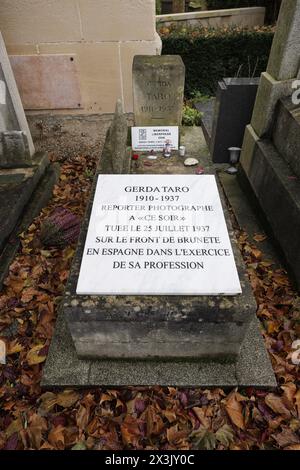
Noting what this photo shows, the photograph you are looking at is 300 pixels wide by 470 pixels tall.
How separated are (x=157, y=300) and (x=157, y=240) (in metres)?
0.47

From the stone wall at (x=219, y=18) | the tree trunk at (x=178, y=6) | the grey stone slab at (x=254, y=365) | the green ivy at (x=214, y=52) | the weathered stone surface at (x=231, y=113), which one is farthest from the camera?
the tree trunk at (x=178, y=6)

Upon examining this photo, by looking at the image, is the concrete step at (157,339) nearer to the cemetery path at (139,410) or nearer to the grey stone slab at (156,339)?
the grey stone slab at (156,339)

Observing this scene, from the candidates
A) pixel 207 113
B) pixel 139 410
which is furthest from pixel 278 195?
pixel 207 113

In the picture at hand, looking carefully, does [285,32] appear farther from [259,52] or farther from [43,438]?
[259,52]

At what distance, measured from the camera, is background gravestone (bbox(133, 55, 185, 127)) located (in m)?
3.54

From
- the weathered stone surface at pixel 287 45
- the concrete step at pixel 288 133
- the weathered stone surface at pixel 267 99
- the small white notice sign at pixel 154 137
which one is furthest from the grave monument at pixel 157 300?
the weathered stone surface at pixel 287 45

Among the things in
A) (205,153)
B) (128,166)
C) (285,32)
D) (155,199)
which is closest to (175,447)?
(155,199)

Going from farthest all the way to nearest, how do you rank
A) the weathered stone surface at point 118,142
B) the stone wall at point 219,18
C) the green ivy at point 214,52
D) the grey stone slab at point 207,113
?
the stone wall at point 219,18
the green ivy at point 214,52
the grey stone slab at point 207,113
the weathered stone surface at point 118,142

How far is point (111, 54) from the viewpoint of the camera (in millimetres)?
4523

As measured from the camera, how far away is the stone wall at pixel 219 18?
10.4 metres

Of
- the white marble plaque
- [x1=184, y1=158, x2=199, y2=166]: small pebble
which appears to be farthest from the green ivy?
the white marble plaque

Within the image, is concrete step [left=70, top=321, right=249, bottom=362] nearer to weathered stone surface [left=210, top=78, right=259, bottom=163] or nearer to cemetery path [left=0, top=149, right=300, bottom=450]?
cemetery path [left=0, top=149, right=300, bottom=450]

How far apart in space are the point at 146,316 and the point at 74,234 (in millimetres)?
1784

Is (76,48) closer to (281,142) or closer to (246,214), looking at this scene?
(281,142)
